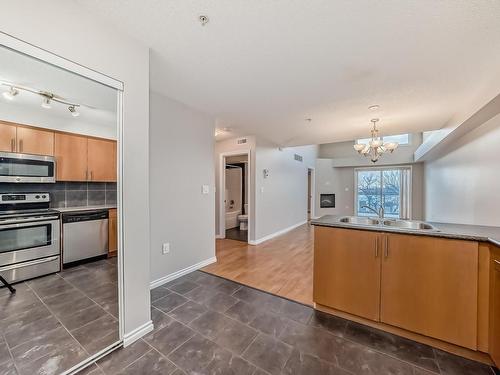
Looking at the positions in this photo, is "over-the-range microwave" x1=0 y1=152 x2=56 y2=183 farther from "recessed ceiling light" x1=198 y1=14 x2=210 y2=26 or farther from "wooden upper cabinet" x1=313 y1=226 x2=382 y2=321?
"wooden upper cabinet" x1=313 y1=226 x2=382 y2=321

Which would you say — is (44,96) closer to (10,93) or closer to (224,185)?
(10,93)

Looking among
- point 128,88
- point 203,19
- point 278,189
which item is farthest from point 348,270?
point 278,189

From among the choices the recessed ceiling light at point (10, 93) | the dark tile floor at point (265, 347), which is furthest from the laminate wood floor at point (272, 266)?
the recessed ceiling light at point (10, 93)

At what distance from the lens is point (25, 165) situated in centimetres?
181

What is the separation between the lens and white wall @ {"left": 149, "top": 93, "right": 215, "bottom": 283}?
8.53 feet

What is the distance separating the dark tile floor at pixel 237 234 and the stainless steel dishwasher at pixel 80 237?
131 inches

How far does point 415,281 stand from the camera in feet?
5.65

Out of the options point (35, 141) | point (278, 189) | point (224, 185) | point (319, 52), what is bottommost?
point (278, 189)

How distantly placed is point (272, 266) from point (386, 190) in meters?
7.07

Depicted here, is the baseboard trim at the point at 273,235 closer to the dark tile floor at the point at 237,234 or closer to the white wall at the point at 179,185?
the dark tile floor at the point at 237,234

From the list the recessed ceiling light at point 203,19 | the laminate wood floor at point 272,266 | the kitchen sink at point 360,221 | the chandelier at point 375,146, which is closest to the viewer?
the recessed ceiling light at point 203,19

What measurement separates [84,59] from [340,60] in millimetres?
2038

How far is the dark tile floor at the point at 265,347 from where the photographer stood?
144 centimetres

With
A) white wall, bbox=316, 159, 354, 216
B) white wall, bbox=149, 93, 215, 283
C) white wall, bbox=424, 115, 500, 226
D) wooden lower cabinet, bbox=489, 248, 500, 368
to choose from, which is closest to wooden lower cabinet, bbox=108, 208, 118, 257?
white wall, bbox=149, 93, 215, 283
